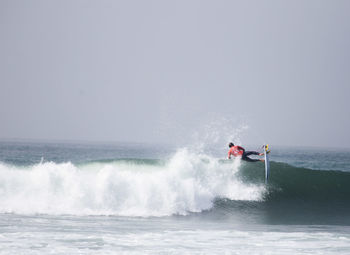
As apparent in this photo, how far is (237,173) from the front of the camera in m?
16.6

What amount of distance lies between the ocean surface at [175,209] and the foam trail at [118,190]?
0.03 metres

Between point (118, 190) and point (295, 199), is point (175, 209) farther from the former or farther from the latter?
point (295, 199)

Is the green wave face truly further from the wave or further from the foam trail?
the foam trail

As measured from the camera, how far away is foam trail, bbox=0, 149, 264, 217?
13.0 m

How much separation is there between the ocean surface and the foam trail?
0.03m

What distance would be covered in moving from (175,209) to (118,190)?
2029 mm

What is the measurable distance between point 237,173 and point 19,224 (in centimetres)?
886

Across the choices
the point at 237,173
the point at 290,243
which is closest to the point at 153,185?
the point at 237,173

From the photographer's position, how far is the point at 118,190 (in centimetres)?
1381

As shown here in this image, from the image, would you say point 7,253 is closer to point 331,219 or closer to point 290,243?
point 290,243

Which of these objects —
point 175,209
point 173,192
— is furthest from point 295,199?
point 175,209

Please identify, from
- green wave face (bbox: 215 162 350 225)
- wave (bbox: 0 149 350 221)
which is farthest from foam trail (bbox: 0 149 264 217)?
green wave face (bbox: 215 162 350 225)

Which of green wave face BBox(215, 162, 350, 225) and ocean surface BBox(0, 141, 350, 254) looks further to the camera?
green wave face BBox(215, 162, 350, 225)

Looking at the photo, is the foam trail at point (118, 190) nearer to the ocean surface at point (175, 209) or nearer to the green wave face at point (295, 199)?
the ocean surface at point (175, 209)
